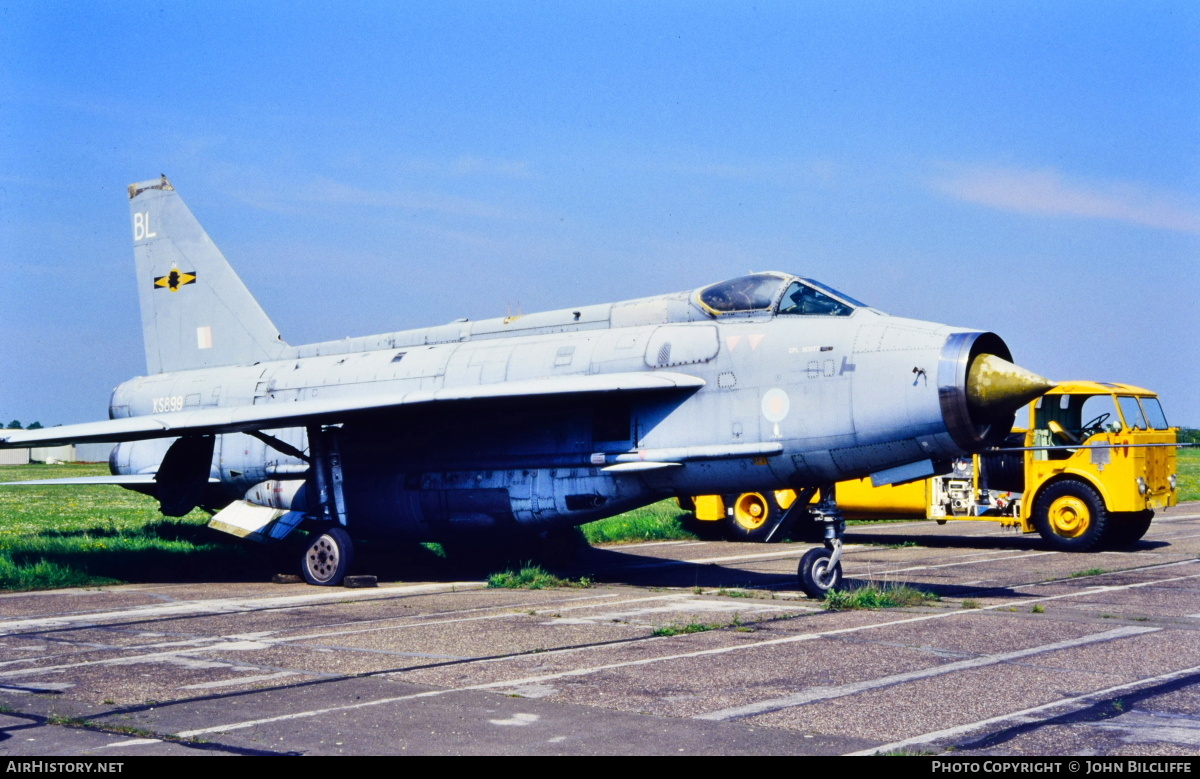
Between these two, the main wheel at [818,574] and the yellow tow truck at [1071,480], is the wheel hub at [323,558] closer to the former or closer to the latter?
the main wheel at [818,574]

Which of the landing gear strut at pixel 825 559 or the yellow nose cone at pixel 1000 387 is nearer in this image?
the yellow nose cone at pixel 1000 387

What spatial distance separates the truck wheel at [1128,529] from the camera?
1792cm

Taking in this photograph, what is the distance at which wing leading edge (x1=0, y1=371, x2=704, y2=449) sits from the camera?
40.8ft

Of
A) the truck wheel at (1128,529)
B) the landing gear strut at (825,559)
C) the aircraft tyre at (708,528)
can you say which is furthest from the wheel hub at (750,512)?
the landing gear strut at (825,559)

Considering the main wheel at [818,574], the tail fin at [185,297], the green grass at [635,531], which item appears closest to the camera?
the main wheel at [818,574]

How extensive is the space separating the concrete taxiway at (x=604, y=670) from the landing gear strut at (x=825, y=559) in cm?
26

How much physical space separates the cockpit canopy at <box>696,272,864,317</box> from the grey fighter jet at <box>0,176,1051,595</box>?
22 millimetres

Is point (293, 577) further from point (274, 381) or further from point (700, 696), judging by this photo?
point (700, 696)

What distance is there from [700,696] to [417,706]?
1664 mm

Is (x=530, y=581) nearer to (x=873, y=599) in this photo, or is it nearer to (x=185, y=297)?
(x=873, y=599)

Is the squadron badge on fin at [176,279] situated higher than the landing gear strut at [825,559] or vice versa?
the squadron badge on fin at [176,279]

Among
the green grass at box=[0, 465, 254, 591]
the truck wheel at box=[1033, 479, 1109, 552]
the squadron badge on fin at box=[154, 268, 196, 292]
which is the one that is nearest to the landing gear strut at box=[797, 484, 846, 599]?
the truck wheel at box=[1033, 479, 1109, 552]

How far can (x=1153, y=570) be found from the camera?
14.9 meters

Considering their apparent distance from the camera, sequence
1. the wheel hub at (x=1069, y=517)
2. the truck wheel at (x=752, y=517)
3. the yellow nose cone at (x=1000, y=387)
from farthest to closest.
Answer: the truck wheel at (x=752, y=517) → the wheel hub at (x=1069, y=517) → the yellow nose cone at (x=1000, y=387)
